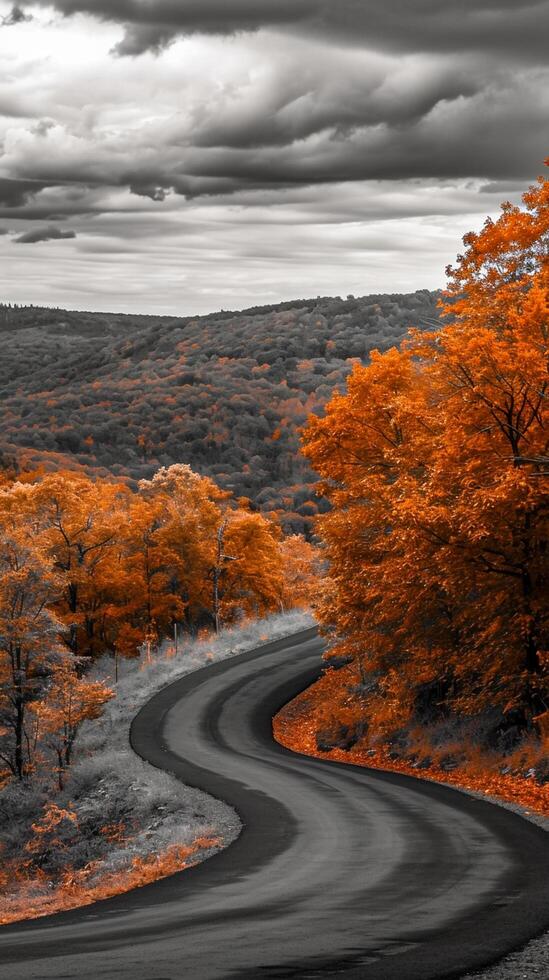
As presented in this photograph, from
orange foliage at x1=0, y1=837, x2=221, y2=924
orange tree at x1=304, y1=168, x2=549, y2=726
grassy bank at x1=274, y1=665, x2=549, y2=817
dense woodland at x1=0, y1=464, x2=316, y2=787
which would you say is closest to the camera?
orange foliage at x1=0, y1=837, x2=221, y2=924

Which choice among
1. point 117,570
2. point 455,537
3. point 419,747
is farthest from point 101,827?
point 117,570

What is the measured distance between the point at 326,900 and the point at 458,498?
35.7ft

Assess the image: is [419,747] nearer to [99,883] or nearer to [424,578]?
[424,578]

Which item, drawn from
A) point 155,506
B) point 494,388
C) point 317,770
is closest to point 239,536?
point 155,506

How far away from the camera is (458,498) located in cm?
2008

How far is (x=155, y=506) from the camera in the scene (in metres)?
54.5

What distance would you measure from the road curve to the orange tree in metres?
3.75

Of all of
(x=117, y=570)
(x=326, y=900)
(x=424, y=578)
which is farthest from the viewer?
(x=117, y=570)

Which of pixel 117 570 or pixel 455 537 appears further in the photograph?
pixel 117 570

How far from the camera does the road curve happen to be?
26.3 ft

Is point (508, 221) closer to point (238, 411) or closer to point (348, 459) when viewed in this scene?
point (348, 459)

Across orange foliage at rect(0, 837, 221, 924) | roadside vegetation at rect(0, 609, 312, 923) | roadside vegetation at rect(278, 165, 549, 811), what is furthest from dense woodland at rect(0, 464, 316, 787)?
orange foliage at rect(0, 837, 221, 924)

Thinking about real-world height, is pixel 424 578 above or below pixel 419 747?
above

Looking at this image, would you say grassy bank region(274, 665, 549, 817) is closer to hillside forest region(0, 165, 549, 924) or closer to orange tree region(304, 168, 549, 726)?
hillside forest region(0, 165, 549, 924)
